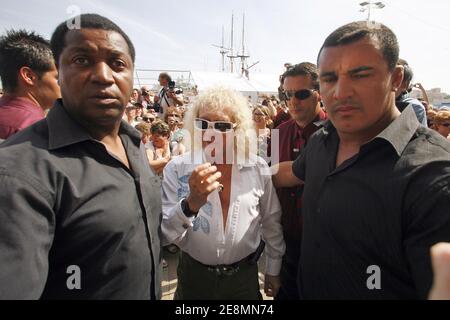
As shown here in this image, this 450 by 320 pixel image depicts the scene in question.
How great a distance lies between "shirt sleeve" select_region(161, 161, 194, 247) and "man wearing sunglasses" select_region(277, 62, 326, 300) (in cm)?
98

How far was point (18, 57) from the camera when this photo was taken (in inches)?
94.9

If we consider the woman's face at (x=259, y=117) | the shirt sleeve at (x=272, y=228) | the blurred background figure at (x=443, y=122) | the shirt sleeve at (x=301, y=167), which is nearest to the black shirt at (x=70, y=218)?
the shirt sleeve at (x=272, y=228)

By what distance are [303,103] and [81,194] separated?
2278mm

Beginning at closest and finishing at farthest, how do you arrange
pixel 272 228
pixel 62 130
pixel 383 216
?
pixel 62 130
pixel 383 216
pixel 272 228

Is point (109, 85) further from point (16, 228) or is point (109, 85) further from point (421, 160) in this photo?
point (421, 160)

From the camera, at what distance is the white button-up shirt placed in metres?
2.06

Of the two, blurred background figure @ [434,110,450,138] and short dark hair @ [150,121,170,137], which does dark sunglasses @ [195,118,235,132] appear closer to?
short dark hair @ [150,121,170,137]

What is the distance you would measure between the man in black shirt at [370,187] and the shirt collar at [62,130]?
53.2 inches

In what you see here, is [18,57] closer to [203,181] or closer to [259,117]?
[203,181]

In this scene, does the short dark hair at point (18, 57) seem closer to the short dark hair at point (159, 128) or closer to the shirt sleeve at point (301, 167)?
the shirt sleeve at point (301, 167)

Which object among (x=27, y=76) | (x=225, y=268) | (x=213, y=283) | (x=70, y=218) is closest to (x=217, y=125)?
(x=225, y=268)

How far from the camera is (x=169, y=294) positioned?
148 inches

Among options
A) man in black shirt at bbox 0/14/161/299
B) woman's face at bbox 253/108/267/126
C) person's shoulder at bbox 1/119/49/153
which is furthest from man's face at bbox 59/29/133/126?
woman's face at bbox 253/108/267/126
